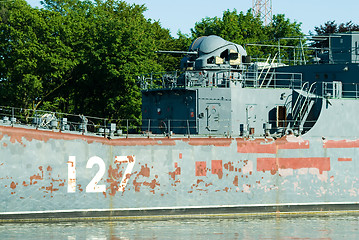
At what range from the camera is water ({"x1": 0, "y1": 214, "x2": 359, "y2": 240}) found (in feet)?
66.0

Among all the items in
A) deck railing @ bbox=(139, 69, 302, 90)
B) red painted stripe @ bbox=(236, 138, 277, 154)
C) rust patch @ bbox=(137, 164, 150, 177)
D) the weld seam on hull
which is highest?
deck railing @ bbox=(139, 69, 302, 90)

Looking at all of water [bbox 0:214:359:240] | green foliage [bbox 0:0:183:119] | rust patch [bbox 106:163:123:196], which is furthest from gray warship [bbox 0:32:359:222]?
green foliage [bbox 0:0:183:119]

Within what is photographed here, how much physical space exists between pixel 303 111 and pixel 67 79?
24.6 meters

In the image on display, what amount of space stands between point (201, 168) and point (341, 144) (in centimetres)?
615

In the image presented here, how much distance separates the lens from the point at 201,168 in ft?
79.1

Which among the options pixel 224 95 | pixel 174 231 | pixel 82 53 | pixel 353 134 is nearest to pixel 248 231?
pixel 174 231

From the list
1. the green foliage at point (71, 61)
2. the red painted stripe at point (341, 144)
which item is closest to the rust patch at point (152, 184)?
the red painted stripe at point (341, 144)

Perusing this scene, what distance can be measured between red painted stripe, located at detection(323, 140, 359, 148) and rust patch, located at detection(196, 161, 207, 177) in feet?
17.1

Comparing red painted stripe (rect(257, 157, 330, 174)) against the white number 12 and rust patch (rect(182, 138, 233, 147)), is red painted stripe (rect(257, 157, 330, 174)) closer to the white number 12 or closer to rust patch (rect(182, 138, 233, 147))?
rust patch (rect(182, 138, 233, 147))

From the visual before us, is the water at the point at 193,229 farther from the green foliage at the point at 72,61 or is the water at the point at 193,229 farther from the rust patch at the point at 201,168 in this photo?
the green foliage at the point at 72,61

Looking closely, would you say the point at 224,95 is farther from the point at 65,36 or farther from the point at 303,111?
the point at 65,36

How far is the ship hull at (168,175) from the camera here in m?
22.0

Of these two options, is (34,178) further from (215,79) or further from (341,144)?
(341,144)

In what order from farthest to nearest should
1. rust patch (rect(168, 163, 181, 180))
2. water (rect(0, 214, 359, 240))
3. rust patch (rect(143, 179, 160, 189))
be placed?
rust patch (rect(168, 163, 181, 180)), rust patch (rect(143, 179, 160, 189)), water (rect(0, 214, 359, 240))
